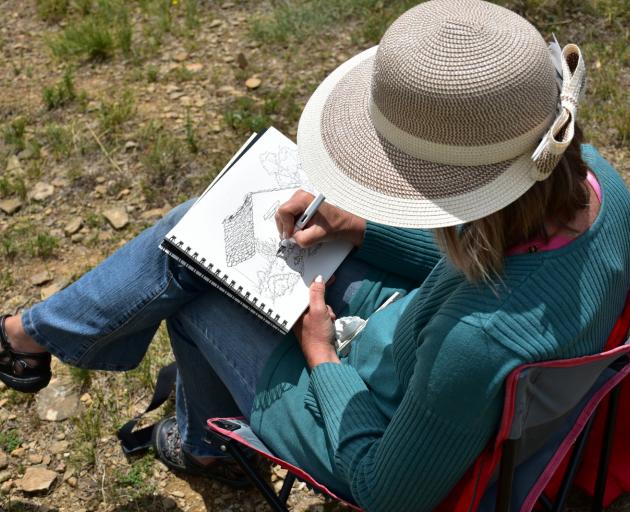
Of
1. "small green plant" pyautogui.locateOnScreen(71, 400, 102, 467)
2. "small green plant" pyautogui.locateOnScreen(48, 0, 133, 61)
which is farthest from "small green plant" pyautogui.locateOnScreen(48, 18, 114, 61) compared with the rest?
"small green plant" pyautogui.locateOnScreen(71, 400, 102, 467)

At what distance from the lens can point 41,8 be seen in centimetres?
429

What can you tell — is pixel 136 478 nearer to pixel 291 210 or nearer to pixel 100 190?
pixel 291 210

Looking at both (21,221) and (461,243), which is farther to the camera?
(21,221)

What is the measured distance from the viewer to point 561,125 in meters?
1.38

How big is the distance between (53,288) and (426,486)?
1.92 metres

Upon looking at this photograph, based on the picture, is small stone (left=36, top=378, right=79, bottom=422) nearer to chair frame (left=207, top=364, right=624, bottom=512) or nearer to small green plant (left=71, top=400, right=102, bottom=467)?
small green plant (left=71, top=400, right=102, bottom=467)

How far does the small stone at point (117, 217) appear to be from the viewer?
10.9 ft

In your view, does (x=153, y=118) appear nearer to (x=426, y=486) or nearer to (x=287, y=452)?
(x=287, y=452)

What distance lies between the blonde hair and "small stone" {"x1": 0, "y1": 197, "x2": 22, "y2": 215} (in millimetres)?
2329

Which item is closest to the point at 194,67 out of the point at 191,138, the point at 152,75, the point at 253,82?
the point at 152,75

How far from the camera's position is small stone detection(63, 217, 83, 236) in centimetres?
331

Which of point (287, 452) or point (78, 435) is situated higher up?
point (287, 452)

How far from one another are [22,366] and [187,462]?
551 millimetres

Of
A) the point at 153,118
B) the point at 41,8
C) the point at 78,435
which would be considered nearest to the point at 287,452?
the point at 78,435
